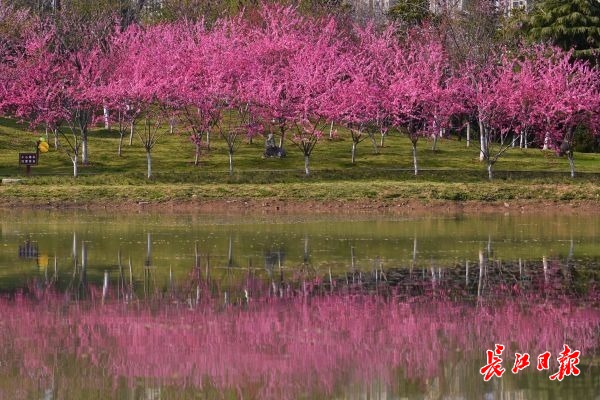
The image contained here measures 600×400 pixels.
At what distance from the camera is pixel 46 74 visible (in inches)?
2995

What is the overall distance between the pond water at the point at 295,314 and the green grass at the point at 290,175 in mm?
15064

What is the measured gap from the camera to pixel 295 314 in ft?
80.6

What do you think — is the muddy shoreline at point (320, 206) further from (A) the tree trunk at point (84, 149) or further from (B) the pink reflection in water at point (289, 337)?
(B) the pink reflection in water at point (289, 337)

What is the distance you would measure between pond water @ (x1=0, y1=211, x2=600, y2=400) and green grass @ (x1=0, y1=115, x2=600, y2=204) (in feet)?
49.4

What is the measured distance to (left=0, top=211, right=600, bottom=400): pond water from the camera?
61.6ft

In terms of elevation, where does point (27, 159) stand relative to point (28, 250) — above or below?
above

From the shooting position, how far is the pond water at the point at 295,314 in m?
18.8

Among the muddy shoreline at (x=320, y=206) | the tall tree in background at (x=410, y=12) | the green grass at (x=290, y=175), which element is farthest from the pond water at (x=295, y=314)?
the tall tree in background at (x=410, y=12)

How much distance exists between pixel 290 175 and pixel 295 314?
40273 millimetres

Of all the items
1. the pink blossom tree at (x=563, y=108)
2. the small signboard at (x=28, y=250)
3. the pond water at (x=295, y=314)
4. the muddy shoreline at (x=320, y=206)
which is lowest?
the muddy shoreline at (x=320, y=206)
